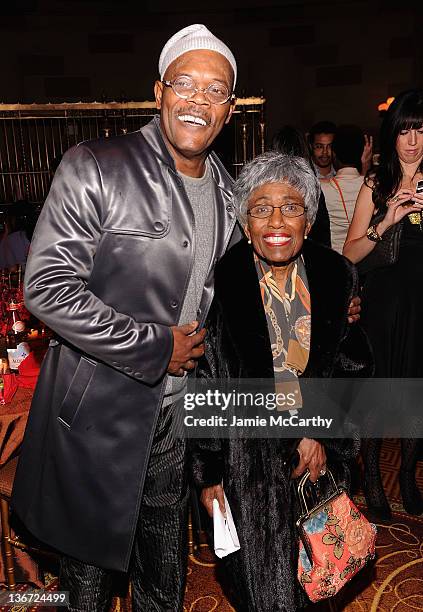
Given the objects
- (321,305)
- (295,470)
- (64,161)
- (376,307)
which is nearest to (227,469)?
(295,470)

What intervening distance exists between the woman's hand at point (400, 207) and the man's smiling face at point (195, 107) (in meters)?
1.30

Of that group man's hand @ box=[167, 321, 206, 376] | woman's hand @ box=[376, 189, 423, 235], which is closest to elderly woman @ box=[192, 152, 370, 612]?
man's hand @ box=[167, 321, 206, 376]

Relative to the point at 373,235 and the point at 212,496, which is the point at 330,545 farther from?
the point at 373,235

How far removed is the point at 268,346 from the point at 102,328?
500 millimetres

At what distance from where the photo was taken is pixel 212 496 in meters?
1.78

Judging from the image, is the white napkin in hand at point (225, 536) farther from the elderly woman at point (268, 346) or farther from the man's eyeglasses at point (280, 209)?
the man's eyeglasses at point (280, 209)

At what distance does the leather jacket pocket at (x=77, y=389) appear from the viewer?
157 centimetres

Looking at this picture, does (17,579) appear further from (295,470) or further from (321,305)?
(321,305)

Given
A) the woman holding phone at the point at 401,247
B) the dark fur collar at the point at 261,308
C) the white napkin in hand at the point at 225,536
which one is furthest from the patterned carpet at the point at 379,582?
the dark fur collar at the point at 261,308

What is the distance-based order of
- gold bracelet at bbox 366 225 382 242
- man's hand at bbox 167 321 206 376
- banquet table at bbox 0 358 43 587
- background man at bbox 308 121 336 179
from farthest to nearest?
1. background man at bbox 308 121 336 179
2. gold bracelet at bbox 366 225 382 242
3. banquet table at bbox 0 358 43 587
4. man's hand at bbox 167 321 206 376

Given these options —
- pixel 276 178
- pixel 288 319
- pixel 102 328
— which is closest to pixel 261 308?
pixel 288 319

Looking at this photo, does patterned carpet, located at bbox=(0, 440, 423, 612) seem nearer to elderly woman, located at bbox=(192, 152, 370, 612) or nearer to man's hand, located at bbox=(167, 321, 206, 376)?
elderly woman, located at bbox=(192, 152, 370, 612)

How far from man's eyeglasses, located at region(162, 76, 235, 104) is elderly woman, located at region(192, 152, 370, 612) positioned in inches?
8.9

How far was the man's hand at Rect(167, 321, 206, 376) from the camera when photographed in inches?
61.1
